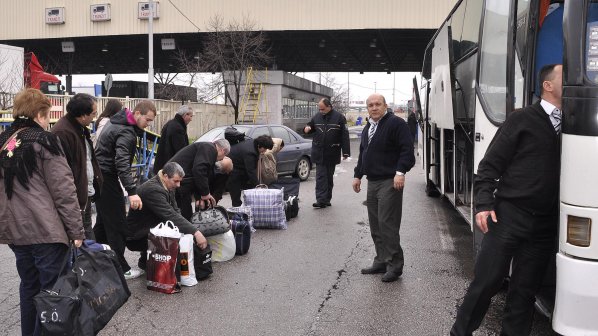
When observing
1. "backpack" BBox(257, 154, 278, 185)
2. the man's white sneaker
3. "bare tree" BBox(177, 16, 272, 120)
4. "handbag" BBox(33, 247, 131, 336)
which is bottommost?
the man's white sneaker

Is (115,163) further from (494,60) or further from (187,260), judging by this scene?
(494,60)

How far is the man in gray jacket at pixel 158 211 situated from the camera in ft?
18.2

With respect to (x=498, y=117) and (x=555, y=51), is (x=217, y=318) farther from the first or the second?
(x=555, y=51)

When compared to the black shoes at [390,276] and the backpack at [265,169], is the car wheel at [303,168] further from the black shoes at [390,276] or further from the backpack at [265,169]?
the black shoes at [390,276]

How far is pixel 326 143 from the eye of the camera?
10.1 m

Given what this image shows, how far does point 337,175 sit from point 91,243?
1236 centimetres

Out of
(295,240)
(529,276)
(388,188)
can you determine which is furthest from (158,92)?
(529,276)

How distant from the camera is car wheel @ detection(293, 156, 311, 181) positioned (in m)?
14.5

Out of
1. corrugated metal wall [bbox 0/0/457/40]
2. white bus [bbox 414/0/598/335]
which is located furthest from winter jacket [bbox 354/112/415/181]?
corrugated metal wall [bbox 0/0/457/40]

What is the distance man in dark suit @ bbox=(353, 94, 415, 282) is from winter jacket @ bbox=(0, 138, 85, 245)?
309 cm

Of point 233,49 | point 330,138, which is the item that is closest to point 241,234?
point 330,138

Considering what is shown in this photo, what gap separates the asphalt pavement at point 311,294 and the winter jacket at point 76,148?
1.14 meters

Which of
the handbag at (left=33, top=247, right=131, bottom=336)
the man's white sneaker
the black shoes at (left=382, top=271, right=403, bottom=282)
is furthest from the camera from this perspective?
the man's white sneaker

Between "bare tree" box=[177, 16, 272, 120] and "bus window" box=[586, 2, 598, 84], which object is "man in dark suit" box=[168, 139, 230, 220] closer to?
"bus window" box=[586, 2, 598, 84]
